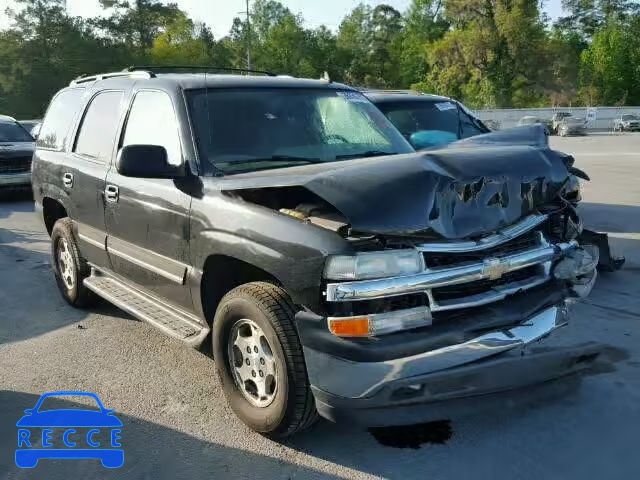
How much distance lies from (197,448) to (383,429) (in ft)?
3.42

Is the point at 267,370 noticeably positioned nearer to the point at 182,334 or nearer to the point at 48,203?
the point at 182,334

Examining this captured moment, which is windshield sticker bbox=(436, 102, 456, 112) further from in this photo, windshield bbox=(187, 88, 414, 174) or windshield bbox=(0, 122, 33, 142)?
windshield bbox=(0, 122, 33, 142)

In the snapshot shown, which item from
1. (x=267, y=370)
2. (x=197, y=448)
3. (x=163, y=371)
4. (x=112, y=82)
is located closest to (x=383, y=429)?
(x=267, y=370)

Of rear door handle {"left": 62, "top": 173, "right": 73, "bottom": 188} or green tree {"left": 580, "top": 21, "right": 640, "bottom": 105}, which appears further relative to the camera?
green tree {"left": 580, "top": 21, "right": 640, "bottom": 105}

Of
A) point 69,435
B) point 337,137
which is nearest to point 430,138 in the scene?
point 337,137

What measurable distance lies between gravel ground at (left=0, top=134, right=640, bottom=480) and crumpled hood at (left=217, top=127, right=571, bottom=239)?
1.18 m

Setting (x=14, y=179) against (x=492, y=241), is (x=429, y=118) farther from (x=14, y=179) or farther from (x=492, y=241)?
(x=14, y=179)

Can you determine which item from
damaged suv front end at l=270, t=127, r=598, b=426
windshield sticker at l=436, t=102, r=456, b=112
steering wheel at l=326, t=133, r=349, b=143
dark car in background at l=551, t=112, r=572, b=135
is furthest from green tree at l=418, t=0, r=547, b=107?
damaged suv front end at l=270, t=127, r=598, b=426

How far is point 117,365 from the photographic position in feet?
14.5

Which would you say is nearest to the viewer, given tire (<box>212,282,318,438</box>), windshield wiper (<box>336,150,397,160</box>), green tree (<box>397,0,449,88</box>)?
tire (<box>212,282,318,438</box>)

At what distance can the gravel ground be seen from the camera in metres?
3.10

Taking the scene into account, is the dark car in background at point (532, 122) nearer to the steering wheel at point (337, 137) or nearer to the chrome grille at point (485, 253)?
the steering wheel at point (337, 137)

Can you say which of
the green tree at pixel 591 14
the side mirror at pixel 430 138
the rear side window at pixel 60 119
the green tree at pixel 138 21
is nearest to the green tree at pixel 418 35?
the green tree at pixel 591 14

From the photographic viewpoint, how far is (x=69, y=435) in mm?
3508
